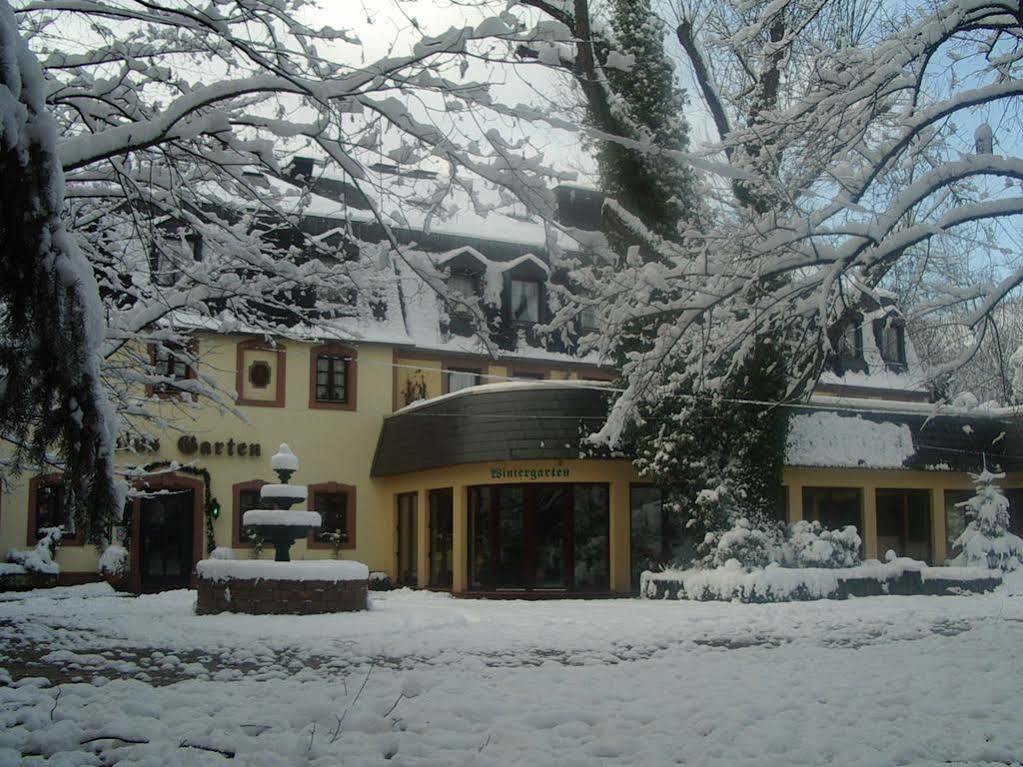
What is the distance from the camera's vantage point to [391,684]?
7.98 m

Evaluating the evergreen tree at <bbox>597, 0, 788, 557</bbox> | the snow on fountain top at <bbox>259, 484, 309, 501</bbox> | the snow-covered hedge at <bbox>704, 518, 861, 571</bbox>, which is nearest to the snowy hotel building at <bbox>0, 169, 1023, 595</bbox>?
the evergreen tree at <bbox>597, 0, 788, 557</bbox>

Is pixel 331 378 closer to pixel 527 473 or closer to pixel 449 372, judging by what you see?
pixel 449 372

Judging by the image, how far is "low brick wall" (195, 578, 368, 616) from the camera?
49.2 feet

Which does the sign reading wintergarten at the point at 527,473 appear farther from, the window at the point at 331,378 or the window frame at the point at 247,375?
the window frame at the point at 247,375

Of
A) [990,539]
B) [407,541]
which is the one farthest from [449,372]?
[990,539]

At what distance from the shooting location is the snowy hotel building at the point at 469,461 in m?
22.1

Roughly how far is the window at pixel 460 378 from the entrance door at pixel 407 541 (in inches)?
116

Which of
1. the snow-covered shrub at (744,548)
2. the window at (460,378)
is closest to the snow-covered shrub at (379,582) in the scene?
the window at (460,378)

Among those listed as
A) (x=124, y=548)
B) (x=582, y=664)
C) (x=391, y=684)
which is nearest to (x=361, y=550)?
(x=124, y=548)

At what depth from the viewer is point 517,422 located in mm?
21625

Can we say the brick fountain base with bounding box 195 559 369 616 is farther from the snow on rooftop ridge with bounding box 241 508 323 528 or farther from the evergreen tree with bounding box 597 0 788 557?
the evergreen tree with bounding box 597 0 788 557

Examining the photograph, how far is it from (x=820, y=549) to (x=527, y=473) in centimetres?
609

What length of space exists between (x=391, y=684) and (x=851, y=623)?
25.0 ft

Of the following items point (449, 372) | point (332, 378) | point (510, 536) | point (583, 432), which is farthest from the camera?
point (449, 372)
